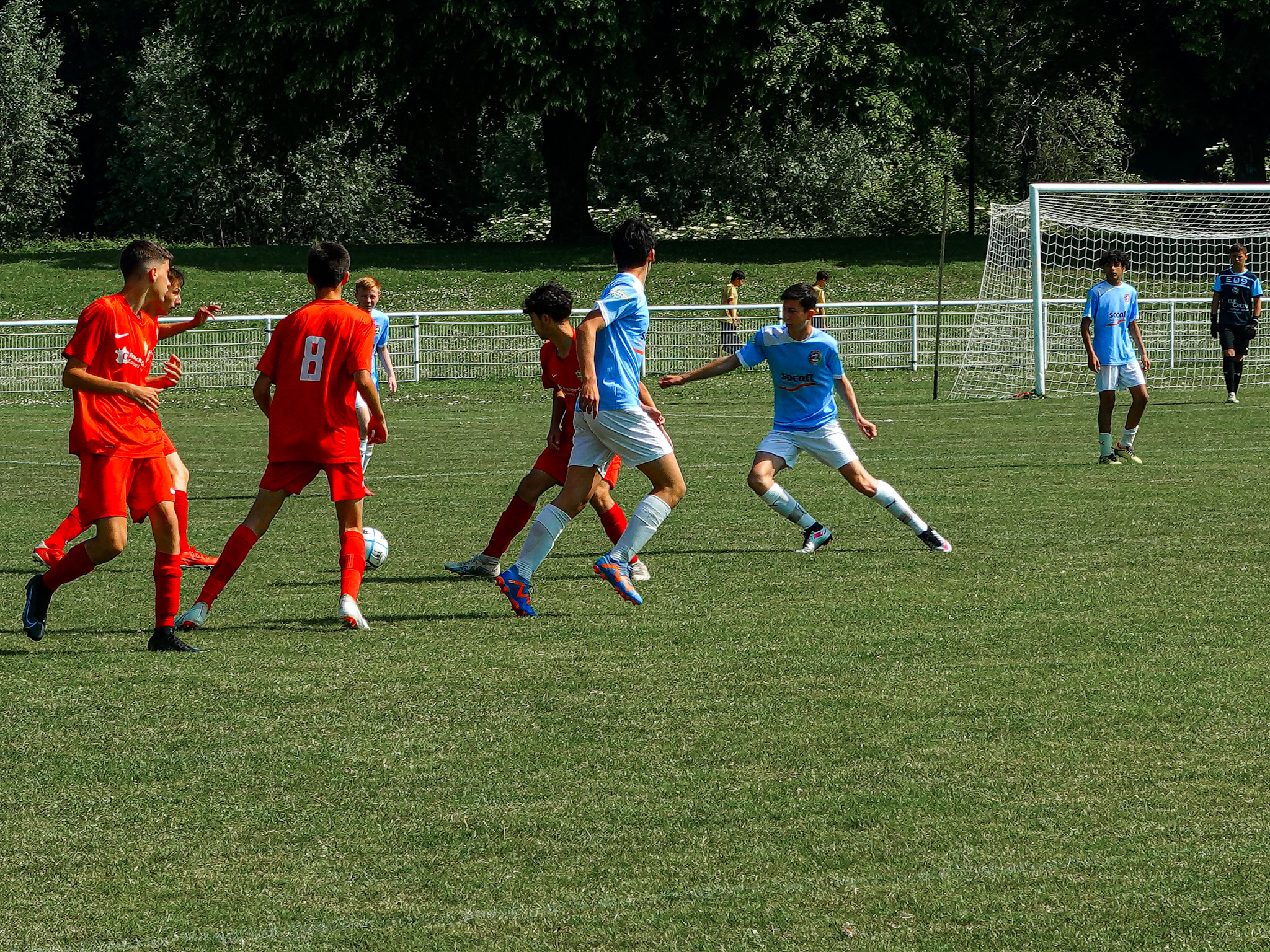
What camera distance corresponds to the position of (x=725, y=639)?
25.2 ft

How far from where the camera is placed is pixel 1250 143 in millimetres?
43844

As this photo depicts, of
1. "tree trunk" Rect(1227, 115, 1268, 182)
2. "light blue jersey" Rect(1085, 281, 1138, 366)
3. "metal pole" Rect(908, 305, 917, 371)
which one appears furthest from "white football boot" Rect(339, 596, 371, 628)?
"tree trunk" Rect(1227, 115, 1268, 182)

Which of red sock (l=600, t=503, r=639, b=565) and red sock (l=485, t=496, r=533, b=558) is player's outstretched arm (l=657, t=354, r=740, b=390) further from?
red sock (l=485, t=496, r=533, b=558)

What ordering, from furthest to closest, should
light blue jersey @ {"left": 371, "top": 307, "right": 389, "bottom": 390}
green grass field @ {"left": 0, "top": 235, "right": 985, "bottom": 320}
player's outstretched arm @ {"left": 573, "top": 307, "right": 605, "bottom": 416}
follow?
green grass field @ {"left": 0, "top": 235, "right": 985, "bottom": 320} < light blue jersey @ {"left": 371, "top": 307, "right": 389, "bottom": 390} < player's outstretched arm @ {"left": 573, "top": 307, "right": 605, "bottom": 416}

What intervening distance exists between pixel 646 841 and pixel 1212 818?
165 cm

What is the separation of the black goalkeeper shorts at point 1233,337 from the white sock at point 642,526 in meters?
17.3

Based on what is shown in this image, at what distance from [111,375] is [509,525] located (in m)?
2.96

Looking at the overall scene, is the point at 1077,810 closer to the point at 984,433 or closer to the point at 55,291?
the point at 984,433

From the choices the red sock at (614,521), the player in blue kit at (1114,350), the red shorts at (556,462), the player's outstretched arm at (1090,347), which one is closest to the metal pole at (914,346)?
the player's outstretched arm at (1090,347)

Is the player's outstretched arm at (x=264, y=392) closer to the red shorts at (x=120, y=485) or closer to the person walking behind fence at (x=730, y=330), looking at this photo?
the red shorts at (x=120, y=485)

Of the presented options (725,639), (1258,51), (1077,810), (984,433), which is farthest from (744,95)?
(1077,810)

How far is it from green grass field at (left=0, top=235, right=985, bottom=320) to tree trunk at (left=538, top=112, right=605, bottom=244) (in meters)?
1.32

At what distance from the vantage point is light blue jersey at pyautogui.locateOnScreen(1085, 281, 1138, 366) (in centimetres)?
1542

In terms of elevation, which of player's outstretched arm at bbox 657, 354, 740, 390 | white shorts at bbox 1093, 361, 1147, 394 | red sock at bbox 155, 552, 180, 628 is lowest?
red sock at bbox 155, 552, 180, 628
